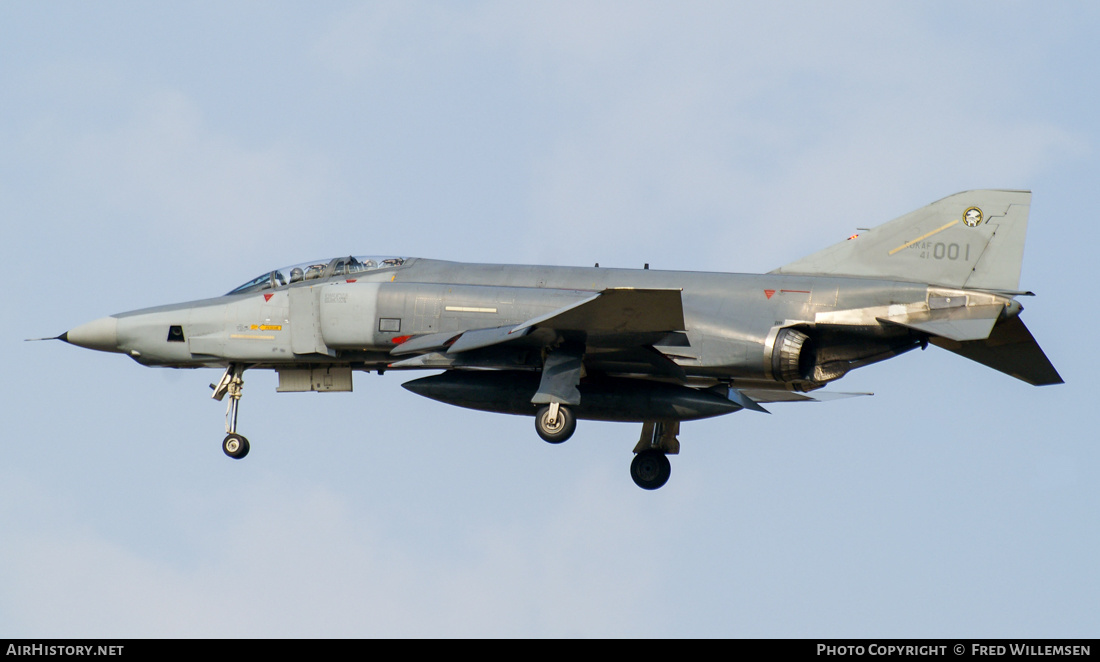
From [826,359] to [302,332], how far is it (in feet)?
24.4

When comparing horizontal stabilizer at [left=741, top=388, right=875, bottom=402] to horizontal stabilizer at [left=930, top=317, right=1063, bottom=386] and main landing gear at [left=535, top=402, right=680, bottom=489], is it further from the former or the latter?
horizontal stabilizer at [left=930, top=317, right=1063, bottom=386]

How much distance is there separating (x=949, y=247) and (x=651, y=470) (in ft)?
18.4

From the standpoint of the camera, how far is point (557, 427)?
1725cm

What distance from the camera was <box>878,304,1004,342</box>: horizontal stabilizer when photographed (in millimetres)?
16953

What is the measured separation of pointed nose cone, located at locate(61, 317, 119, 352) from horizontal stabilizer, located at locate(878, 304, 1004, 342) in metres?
11.1

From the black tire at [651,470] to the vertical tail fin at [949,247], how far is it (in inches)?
143

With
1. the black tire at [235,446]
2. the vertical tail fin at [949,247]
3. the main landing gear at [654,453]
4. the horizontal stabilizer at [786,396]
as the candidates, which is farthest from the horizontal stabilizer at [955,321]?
the black tire at [235,446]

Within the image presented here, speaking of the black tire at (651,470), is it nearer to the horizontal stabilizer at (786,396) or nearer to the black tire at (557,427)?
the horizontal stabilizer at (786,396)

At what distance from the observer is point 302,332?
61.7 feet

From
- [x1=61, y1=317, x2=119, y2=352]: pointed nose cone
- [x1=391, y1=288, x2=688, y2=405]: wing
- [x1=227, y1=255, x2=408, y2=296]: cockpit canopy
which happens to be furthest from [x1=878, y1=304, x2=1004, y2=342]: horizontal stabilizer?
[x1=61, y1=317, x2=119, y2=352]: pointed nose cone

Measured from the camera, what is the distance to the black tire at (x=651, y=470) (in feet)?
66.1

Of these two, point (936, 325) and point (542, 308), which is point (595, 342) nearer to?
point (542, 308)

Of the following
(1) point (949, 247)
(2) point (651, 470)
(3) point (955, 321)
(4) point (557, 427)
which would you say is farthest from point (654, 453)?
(1) point (949, 247)

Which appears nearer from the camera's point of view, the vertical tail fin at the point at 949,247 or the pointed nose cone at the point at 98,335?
the vertical tail fin at the point at 949,247
